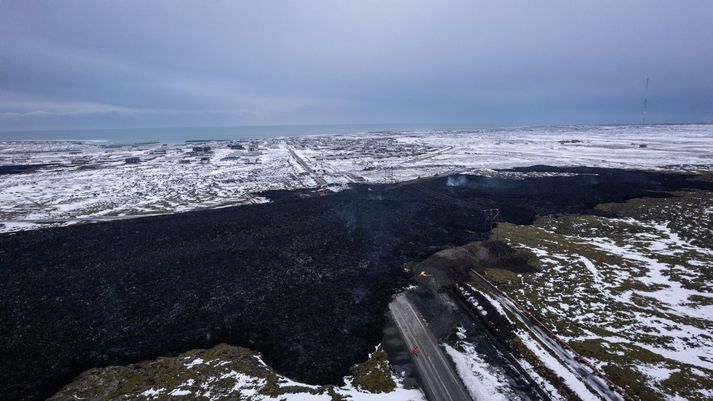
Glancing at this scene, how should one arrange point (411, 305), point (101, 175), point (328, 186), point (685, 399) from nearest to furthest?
point (685, 399)
point (411, 305)
point (328, 186)
point (101, 175)

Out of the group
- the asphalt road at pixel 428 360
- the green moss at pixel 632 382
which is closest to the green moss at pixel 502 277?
the asphalt road at pixel 428 360

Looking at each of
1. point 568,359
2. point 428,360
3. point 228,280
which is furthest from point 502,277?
point 228,280

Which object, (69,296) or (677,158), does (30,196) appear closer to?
(69,296)

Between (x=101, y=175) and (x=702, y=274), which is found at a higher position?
(x=101, y=175)

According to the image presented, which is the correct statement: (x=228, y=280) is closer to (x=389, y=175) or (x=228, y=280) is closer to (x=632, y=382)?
(x=632, y=382)

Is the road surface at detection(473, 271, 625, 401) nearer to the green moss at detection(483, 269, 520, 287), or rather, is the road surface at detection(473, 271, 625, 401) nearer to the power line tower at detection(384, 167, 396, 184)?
the green moss at detection(483, 269, 520, 287)

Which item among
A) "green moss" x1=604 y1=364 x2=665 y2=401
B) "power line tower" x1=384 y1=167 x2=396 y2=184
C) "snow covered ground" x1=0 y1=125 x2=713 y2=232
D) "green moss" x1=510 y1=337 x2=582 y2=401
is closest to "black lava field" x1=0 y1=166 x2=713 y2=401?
"green moss" x1=510 y1=337 x2=582 y2=401

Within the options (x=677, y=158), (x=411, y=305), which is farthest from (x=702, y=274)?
(x=677, y=158)

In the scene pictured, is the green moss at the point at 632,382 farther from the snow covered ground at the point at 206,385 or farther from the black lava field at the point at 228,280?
the black lava field at the point at 228,280
